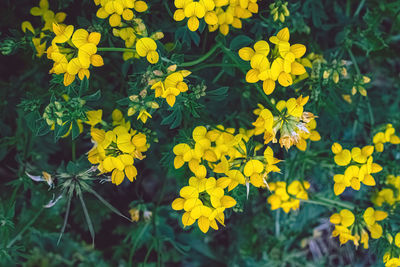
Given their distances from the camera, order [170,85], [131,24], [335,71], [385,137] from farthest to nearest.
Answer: [385,137] < [335,71] < [131,24] < [170,85]

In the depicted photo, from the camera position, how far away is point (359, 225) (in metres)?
2.64

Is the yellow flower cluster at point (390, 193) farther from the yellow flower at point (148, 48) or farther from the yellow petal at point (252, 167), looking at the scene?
the yellow flower at point (148, 48)

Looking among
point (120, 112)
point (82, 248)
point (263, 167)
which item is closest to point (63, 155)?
point (82, 248)

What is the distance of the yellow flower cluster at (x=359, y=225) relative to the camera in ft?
8.43

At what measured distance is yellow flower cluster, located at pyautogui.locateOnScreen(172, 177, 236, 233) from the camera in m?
2.17

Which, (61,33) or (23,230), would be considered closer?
(61,33)

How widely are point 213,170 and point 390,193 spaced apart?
148 cm

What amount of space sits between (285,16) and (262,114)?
72 cm

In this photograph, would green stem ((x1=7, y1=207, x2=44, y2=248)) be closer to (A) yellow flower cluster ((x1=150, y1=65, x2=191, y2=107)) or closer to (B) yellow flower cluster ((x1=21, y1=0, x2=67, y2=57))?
(B) yellow flower cluster ((x1=21, y1=0, x2=67, y2=57))

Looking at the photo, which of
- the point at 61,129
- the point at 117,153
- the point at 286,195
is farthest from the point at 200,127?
the point at 286,195

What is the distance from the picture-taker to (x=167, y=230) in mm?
3385

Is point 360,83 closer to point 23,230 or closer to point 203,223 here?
point 203,223

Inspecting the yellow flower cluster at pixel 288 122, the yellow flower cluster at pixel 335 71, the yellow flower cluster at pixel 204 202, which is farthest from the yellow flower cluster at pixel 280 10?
the yellow flower cluster at pixel 204 202

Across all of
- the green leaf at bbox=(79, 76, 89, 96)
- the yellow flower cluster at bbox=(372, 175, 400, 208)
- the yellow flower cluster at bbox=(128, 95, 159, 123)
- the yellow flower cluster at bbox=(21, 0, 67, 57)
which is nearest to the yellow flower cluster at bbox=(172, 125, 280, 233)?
the yellow flower cluster at bbox=(128, 95, 159, 123)
